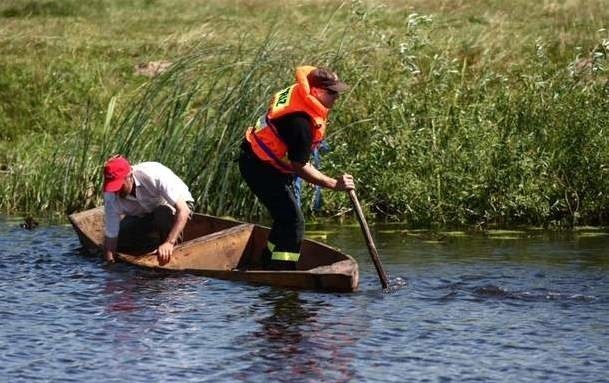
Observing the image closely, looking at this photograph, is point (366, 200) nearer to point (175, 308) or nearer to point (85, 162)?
point (85, 162)

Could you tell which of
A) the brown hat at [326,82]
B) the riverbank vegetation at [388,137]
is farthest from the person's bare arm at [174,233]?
the riverbank vegetation at [388,137]

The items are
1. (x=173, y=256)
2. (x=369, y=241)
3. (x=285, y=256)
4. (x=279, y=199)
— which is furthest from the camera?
(x=173, y=256)

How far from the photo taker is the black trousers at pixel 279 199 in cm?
1248

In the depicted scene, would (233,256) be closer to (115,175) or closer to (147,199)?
(147,199)

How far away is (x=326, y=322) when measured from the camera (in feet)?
37.0

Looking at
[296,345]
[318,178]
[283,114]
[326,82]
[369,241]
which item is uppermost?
[326,82]

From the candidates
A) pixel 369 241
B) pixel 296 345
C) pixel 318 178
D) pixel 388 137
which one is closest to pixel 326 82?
pixel 318 178

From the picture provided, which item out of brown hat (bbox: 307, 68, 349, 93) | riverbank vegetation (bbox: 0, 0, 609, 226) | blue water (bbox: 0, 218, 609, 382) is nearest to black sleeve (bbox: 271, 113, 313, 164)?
brown hat (bbox: 307, 68, 349, 93)

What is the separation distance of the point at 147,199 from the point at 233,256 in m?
0.94

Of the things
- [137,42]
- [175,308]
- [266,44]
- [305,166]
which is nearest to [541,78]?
[266,44]

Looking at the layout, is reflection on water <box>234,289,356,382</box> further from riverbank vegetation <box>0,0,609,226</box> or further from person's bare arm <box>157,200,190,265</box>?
riverbank vegetation <box>0,0,609,226</box>

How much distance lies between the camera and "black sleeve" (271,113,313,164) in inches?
469

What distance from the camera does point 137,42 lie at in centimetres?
2486

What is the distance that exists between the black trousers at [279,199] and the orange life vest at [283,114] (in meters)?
0.09
